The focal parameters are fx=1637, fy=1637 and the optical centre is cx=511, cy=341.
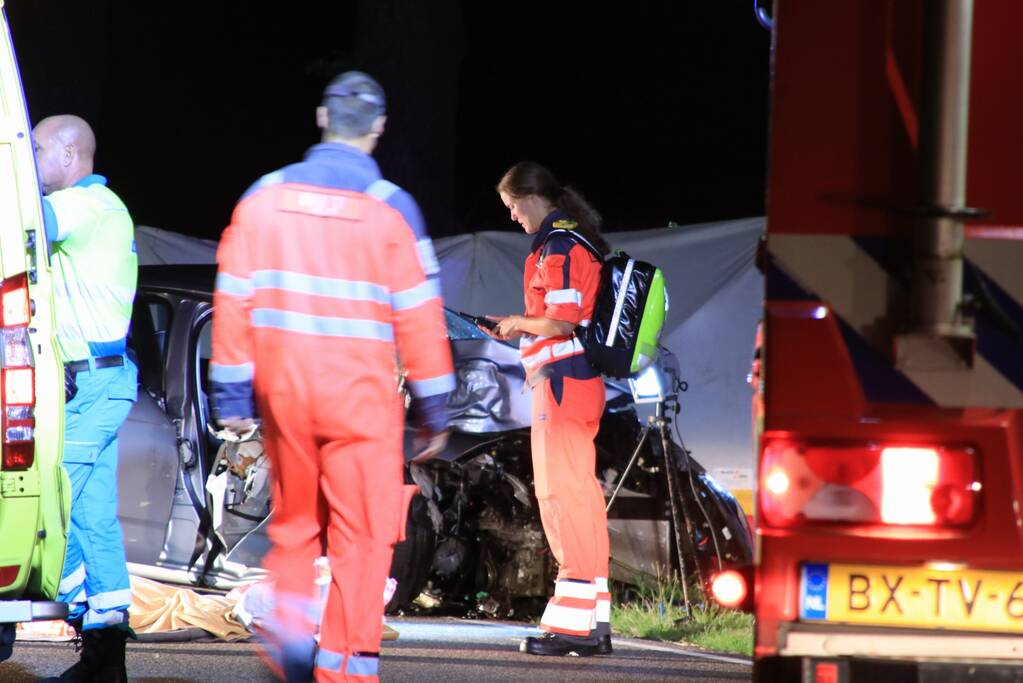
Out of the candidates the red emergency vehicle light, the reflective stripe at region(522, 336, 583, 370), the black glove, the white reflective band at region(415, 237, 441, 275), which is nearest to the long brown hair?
the reflective stripe at region(522, 336, 583, 370)

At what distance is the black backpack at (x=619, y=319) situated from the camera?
22.9ft

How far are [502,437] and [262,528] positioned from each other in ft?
4.38

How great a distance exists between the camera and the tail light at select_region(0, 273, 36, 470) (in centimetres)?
499

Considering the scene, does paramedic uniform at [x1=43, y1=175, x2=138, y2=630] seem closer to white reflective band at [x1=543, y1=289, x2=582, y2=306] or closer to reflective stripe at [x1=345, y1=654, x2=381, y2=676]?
reflective stripe at [x1=345, y1=654, x2=381, y2=676]

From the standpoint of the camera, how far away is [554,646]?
6.96 m

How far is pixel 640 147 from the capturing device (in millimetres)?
25969

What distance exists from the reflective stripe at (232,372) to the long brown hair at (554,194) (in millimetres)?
2720

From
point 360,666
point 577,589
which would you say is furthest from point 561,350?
point 360,666

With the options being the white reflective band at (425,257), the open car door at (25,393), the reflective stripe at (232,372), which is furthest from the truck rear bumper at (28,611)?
the white reflective band at (425,257)

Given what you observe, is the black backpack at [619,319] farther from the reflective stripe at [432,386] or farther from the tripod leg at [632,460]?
the reflective stripe at [432,386]

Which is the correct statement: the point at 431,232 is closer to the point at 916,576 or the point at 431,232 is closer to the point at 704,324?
the point at 704,324

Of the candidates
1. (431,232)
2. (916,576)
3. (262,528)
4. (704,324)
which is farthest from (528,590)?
(431,232)

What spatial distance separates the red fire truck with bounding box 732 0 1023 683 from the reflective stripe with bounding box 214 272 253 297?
1809 millimetres

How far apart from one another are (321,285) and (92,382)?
5.30 ft
